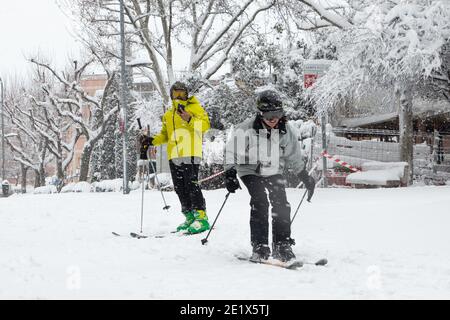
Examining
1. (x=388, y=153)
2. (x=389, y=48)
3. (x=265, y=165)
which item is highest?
(x=389, y=48)

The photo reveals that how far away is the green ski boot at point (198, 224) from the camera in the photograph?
6125 millimetres

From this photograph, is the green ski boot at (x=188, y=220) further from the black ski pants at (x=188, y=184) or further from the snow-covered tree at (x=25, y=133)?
the snow-covered tree at (x=25, y=133)

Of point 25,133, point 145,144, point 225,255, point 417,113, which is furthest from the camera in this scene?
point 25,133

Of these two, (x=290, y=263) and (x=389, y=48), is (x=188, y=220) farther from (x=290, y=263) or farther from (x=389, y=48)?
(x=389, y=48)

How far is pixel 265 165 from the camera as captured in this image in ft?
14.9

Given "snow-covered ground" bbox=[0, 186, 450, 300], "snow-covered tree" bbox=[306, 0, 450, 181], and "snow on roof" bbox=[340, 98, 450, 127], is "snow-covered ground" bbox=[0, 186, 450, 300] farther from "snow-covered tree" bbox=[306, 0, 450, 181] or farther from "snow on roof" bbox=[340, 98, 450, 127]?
"snow on roof" bbox=[340, 98, 450, 127]

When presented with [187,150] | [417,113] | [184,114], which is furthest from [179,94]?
[417,113]

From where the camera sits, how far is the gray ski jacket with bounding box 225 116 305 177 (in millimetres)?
4480

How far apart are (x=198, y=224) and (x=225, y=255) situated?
1344 mm

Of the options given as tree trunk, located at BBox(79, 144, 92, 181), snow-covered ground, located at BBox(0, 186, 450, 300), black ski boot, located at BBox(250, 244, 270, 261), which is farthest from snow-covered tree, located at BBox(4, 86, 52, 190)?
black ski boot, located at BBox(250, 244, 270, 261)

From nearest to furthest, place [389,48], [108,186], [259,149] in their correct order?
[259,149] → [389,48] → [108,186]

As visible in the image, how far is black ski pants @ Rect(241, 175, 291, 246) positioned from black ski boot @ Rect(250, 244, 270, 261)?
0.04m
